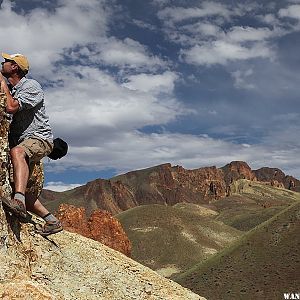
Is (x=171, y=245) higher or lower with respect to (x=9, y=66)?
lower

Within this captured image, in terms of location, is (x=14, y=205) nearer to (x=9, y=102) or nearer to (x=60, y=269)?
(x=9, y=102)

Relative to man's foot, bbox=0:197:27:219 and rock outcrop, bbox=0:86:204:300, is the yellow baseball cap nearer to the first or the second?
rock outcrop, bbox=0:86:204:300

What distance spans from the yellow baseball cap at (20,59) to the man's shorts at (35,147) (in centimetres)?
175

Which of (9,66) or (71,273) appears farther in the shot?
(71,273)

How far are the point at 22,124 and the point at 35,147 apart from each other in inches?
28.8

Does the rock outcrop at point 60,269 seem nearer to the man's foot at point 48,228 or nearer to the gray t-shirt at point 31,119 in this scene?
the man's foot at point 48,228

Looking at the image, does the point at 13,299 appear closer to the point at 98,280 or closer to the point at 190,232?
the point at 98,280

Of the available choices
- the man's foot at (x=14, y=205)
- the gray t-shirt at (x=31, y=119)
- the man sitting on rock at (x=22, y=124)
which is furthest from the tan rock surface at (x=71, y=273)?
the gray t-shirt at (x=31, y=119)

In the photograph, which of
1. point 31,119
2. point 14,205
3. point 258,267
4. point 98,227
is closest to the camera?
point 14,205

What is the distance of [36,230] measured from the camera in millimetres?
12383

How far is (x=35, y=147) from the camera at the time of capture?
1112 centimetres

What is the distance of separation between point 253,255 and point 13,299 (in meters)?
105

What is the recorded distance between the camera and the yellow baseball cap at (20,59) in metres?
10.9

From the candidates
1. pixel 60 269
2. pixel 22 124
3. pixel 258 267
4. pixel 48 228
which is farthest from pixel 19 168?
pixel 258 267
